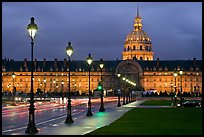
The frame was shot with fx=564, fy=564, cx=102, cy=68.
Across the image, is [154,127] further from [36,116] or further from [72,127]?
[36,116]

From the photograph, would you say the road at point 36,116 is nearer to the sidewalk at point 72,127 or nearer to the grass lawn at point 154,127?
the sidewalk at point 72,127

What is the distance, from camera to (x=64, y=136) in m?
20.5

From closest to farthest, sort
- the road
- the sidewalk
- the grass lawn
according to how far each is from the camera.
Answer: the grass lawn, the sidewalk, the road

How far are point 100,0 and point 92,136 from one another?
6104 mm

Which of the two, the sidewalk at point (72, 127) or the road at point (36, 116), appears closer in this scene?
the sidewalk at point (72, 127)

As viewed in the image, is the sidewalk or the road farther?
the road

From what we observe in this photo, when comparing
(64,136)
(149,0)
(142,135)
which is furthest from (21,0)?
(142,135)

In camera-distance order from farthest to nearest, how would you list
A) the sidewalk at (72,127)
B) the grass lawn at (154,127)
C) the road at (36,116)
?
the road at (36,116)
the sidewalk at (72,127)
the grass lawn at (154,127)

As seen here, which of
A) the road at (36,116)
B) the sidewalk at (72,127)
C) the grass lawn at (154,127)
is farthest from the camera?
the road at (36,116)

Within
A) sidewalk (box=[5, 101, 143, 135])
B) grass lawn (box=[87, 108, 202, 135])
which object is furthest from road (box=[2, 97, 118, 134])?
grass lawn (box=[87, 108, 202, 135])

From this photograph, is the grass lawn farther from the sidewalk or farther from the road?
the road

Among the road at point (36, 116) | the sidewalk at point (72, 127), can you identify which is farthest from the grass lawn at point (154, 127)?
the road at point (36, 116)

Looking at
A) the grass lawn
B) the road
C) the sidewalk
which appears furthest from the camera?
the road

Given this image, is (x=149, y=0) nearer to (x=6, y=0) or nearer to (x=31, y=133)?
(x=6, y=0)
